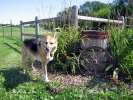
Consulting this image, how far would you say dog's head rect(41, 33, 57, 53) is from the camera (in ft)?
22.5

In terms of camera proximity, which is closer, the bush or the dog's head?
the dog's head

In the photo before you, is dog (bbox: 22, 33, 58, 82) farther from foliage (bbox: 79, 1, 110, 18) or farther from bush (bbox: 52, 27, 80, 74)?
foliage (bbox: 79, 1, 110, 18)

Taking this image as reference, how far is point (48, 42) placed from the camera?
270 inches

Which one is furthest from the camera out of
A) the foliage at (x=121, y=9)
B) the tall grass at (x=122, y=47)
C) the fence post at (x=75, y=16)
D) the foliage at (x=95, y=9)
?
the foliage at (x=95, y=9)

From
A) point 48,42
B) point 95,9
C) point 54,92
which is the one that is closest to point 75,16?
point 95,9

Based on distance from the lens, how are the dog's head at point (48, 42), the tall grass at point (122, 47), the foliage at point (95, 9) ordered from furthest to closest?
1. the foliage at point (95, 9)
2. the dog's head at point (48, 42)
3. the tall grass at point (122, 47)

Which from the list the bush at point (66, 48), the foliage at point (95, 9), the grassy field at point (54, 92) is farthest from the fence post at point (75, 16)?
the grassy field at point (54, 92)

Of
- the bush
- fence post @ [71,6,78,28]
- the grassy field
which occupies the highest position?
fence post @ [71,6,78,28]

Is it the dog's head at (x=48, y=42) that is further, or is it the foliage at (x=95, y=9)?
the foliage at (x=95, y=9)

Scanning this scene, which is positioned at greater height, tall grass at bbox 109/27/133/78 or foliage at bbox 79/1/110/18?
foliage at bbox 79/1/110/18

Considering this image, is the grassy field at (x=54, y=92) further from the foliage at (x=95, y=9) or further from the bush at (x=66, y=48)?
the foliage at (x=95, y=9)

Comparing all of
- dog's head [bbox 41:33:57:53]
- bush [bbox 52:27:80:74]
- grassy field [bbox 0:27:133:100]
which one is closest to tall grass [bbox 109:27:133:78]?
grassy field [bbox 0:27:133:100]

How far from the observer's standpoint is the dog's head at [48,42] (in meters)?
6.84

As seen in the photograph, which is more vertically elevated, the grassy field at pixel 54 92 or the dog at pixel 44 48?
the dog at pixel 44 48
